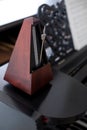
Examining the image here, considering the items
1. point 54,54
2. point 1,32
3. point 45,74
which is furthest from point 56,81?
point 1,32

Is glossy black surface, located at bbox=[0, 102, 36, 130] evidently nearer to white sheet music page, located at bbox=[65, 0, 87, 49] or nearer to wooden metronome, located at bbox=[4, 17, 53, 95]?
wooden metronome, located at bbox=[4, 17, 53, 95]

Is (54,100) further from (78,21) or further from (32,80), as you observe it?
(78,21)

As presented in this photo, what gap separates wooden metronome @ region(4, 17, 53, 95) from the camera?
0.69 metres

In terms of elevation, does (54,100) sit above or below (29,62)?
below

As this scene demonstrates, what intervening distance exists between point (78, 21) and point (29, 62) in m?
0.43

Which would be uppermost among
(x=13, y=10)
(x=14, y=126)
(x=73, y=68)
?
(x=13, y=10)

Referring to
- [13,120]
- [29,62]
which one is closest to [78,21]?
[29,62]

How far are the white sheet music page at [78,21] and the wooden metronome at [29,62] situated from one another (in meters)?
0.32

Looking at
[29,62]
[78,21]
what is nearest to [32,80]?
[29,62]

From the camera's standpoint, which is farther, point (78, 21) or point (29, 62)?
point (78, 21)

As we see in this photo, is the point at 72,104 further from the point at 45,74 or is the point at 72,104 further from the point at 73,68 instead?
the point at 73,68

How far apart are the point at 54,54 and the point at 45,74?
209 mm

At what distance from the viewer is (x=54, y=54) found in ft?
3.05

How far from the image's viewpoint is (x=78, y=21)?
1027 mm
